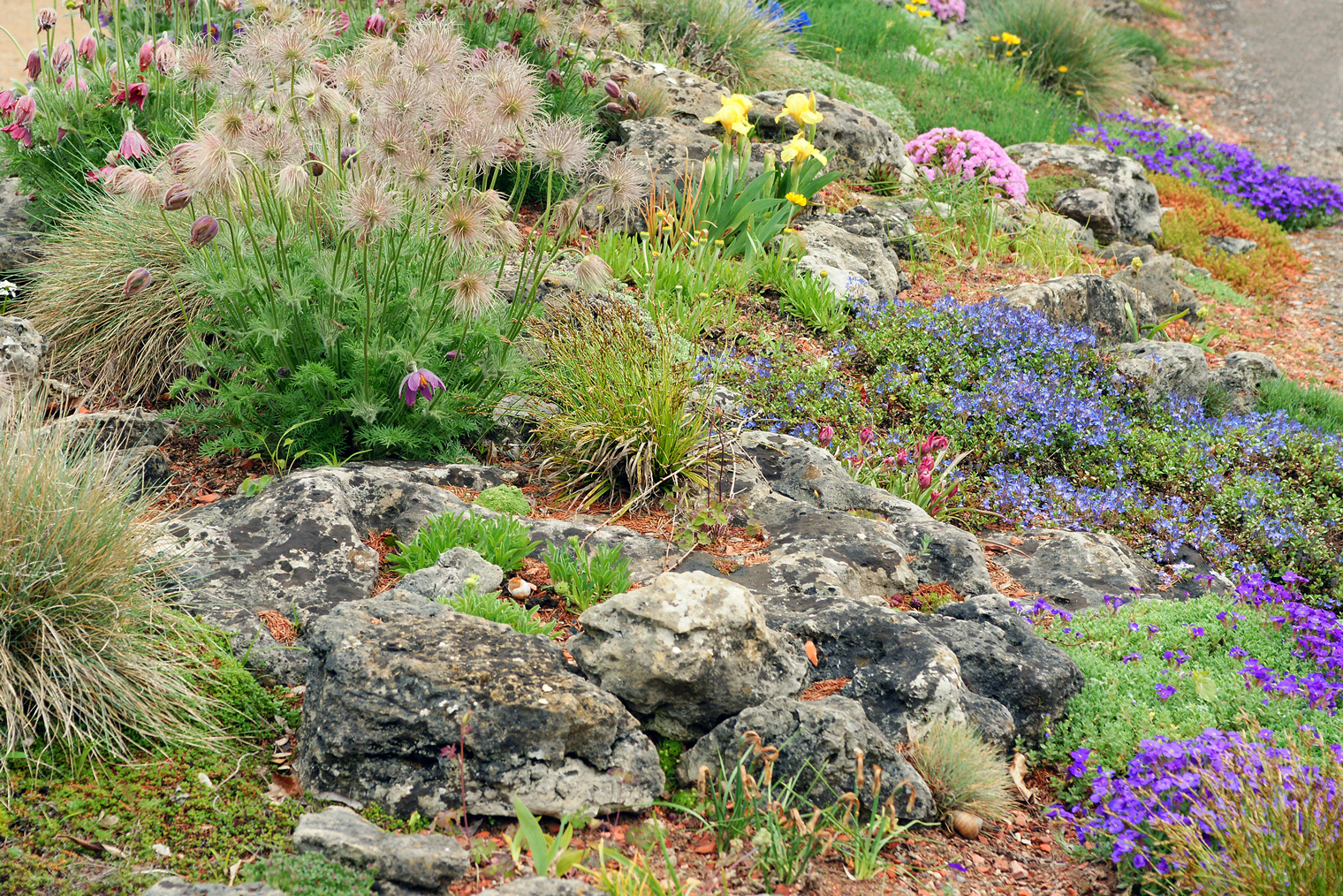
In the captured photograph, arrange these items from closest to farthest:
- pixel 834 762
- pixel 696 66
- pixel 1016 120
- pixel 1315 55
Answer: pixel 834 762 < pixel 696 66 < pixel 1016 120 < pixel 1315 55

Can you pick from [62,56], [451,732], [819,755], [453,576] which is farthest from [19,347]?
[819,755]

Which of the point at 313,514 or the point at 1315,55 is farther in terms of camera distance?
the point at 1315,55

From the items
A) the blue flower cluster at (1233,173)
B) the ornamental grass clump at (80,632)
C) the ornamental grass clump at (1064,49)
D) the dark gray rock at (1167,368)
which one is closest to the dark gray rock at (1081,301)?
the dark gray rock at (1167,368)

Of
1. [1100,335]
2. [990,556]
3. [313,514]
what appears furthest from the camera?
[1100,335]

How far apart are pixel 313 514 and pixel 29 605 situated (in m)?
1.09

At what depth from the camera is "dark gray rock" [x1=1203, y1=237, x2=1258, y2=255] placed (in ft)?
36.9

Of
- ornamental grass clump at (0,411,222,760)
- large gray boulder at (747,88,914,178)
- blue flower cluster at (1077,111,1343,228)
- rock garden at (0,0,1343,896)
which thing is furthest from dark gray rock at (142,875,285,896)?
blue flower cluster at (1077,111,1343,228)

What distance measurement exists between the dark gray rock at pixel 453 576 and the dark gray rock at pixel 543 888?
117 cm

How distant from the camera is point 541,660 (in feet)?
9.33

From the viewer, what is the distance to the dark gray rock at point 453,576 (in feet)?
10.7

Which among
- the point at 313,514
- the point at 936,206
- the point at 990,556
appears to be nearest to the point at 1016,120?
the point at 936,206

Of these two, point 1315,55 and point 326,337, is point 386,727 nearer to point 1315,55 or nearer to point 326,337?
point 326,337

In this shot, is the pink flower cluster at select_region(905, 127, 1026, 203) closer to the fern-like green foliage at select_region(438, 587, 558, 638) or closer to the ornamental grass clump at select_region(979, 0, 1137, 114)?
the ornamental grass clump at select_region(979, 0, 1137, 114)

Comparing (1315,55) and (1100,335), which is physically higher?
(1315,55)
